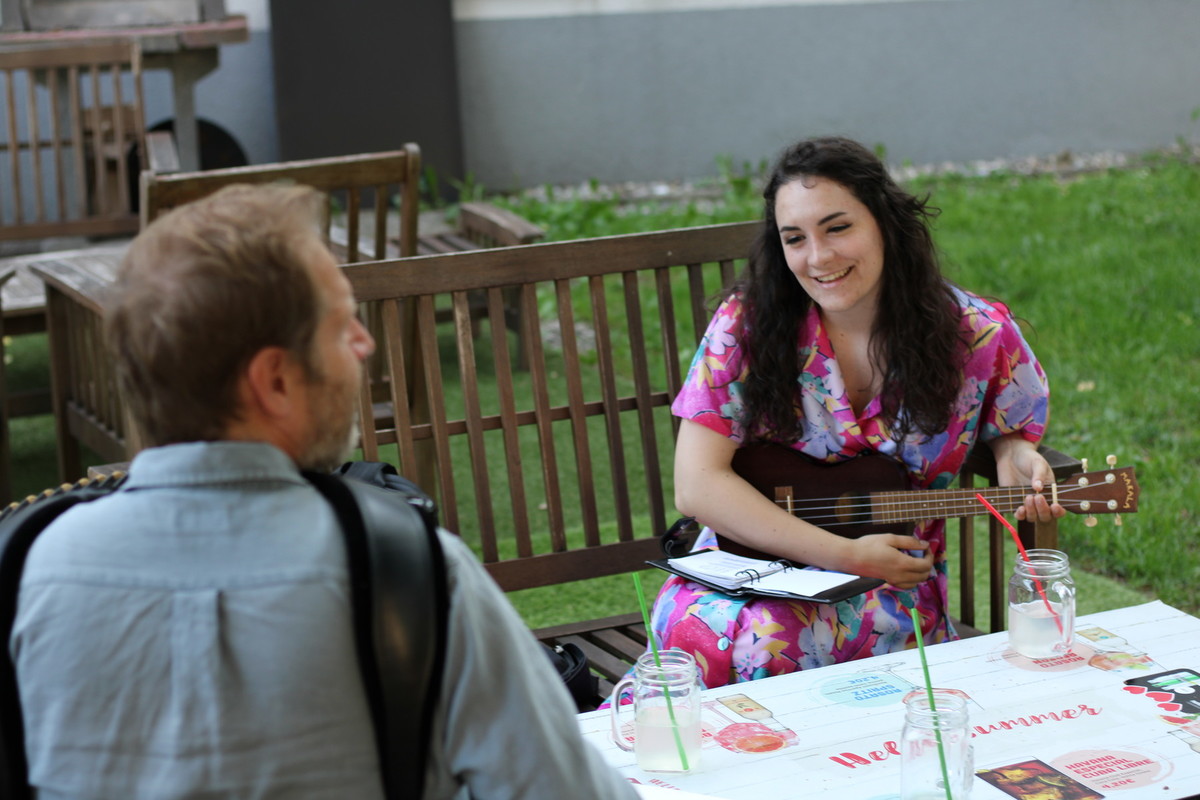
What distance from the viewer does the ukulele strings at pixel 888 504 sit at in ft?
7.57

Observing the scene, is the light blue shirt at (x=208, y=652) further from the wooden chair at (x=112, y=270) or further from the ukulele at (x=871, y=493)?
the wooden chair at (x=112, y=270)

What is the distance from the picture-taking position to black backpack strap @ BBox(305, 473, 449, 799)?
1.08 m

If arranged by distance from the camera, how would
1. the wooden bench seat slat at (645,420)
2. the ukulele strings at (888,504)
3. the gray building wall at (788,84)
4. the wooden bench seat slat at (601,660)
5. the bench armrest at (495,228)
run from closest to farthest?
the ukulele strings at (888,504), the wooden bench seat slat at (601,660), the wooden bench seat slat at (645,420), the bench armrest at (495,228), the gray building wall at (788,84)

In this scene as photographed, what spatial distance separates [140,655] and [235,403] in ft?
0.72

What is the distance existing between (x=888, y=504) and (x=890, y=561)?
109 mm

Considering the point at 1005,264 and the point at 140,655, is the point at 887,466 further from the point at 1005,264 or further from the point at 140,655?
the point at 1005,264

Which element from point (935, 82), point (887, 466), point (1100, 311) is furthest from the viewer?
point (935, 82)

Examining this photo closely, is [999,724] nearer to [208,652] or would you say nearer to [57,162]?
[208,652]

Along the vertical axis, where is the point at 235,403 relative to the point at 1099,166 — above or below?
below

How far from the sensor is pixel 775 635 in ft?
7.50

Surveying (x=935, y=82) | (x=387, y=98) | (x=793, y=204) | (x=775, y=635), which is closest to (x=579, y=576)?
(x=775, y=635)

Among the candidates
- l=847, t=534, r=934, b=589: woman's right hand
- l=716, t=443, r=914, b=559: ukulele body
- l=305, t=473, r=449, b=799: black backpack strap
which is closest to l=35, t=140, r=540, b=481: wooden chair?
l=716, t=443, r=914, b=559: ukulele body

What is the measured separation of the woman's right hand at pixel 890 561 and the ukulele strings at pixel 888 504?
56 millimetres

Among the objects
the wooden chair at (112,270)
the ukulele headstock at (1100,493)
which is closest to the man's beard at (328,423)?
the ukulele headstock at (1100,493)
